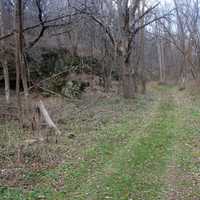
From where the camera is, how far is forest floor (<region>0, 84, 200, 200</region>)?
262 inches

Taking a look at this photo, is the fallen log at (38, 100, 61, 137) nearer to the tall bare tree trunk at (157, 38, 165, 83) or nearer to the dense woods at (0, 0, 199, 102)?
the dense woods at (0, 0, 199, 102)

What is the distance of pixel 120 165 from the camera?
823 cm

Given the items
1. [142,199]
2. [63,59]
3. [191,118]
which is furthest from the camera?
[63,59]

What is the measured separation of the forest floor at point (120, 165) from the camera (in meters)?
6.66

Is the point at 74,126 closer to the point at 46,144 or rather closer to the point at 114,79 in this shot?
the point at 46,144

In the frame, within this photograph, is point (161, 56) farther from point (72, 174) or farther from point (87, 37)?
point (72, 174)

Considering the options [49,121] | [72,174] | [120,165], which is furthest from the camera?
[49,121]

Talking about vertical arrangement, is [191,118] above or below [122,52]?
below

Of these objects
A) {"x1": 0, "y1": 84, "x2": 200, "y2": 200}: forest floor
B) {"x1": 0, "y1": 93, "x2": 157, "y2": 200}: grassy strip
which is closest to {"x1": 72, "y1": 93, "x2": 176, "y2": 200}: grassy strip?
{"x1": 0, "y1": 84, "x2": 200, "y2": 200}: forest floor

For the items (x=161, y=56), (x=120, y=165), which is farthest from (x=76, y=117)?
(x=161, y=56)

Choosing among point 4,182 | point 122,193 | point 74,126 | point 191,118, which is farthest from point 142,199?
point 191,118

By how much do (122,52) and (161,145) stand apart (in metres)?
13.2

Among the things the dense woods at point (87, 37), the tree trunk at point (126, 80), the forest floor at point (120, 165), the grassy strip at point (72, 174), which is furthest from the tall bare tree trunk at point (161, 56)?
the grassy strip at point (72, 174)

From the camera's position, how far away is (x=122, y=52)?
2273 cm
